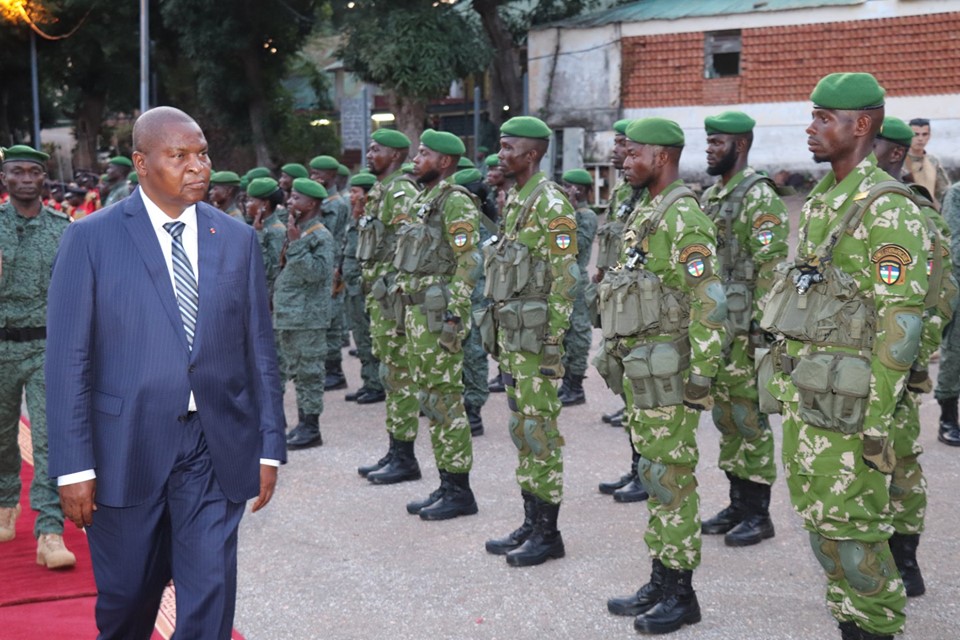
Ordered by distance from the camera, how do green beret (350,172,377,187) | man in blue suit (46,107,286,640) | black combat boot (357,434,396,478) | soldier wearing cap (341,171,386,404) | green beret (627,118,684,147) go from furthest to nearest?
green beret (350,172,377,187), soldier wearing cap (341,171,386,404), black combat boot (357,434,396,478), green beret (627,118,684,147), man in blue suit (46,107,286,640)

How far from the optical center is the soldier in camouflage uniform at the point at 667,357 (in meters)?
4.96

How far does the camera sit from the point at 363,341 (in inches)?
423

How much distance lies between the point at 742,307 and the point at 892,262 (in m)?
2.42

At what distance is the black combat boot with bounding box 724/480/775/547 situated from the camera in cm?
620

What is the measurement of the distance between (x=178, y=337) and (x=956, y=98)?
24.1 metres

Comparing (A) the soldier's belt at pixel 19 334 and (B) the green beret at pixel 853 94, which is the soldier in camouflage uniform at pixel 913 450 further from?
(A) the soldier's belt at pixel 19 334

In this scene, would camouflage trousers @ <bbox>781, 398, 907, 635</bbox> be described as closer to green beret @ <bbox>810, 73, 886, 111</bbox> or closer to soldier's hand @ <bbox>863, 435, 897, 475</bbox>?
soldier's hand @ <bbox>863, 435, 897, 475</bbox>

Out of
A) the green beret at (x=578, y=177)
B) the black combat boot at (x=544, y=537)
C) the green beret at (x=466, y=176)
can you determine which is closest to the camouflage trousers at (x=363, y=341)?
Result: the green beret at (x=466, y=176)

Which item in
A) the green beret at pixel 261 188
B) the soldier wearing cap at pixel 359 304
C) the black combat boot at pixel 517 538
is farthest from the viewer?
the soldier wearing cap at pixel 359 304

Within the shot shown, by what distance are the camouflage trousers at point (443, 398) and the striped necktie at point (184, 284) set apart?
10.7 feet

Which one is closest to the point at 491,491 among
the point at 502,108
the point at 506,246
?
the point at 506,246

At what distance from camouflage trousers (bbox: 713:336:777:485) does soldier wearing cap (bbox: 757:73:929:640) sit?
1793 mm

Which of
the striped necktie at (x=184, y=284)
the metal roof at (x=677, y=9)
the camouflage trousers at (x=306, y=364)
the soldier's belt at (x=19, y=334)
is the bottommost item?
the camouflage trousers at (x=306, y=364)

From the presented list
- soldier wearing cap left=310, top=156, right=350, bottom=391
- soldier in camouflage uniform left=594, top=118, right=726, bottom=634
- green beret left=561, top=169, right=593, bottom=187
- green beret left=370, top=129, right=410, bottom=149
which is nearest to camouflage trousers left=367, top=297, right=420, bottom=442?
green beret left=370, top=129, right=410, bottom=149
